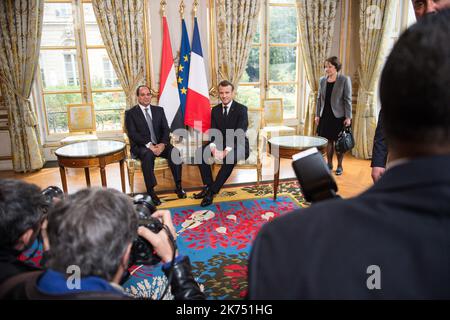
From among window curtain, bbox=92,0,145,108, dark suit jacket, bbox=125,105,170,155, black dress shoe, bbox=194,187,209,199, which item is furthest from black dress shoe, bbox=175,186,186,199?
window curtain, bbox=92,0,145,108

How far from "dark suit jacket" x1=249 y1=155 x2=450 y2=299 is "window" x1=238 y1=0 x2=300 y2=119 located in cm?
561

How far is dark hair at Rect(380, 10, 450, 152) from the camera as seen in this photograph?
0.46 meters

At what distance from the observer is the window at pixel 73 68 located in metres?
5.27

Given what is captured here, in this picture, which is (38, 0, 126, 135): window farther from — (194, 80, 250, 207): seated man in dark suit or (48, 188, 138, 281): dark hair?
(48, 188, 138, 281): dark hair

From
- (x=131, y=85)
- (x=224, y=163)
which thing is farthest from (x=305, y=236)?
(x=131, y=85)

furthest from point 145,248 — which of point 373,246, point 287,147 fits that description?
point 287,147

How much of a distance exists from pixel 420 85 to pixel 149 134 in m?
3.81

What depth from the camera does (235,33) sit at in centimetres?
534

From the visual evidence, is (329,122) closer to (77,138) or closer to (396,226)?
(77,138)

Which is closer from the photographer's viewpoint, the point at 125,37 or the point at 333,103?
the point at 333,103

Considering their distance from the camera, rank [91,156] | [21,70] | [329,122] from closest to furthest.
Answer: [91,156]
[329,122]
[21,70]

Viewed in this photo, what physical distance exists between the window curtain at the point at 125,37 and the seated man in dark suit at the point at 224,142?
1.70m

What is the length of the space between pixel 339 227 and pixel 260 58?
18.9 feet
